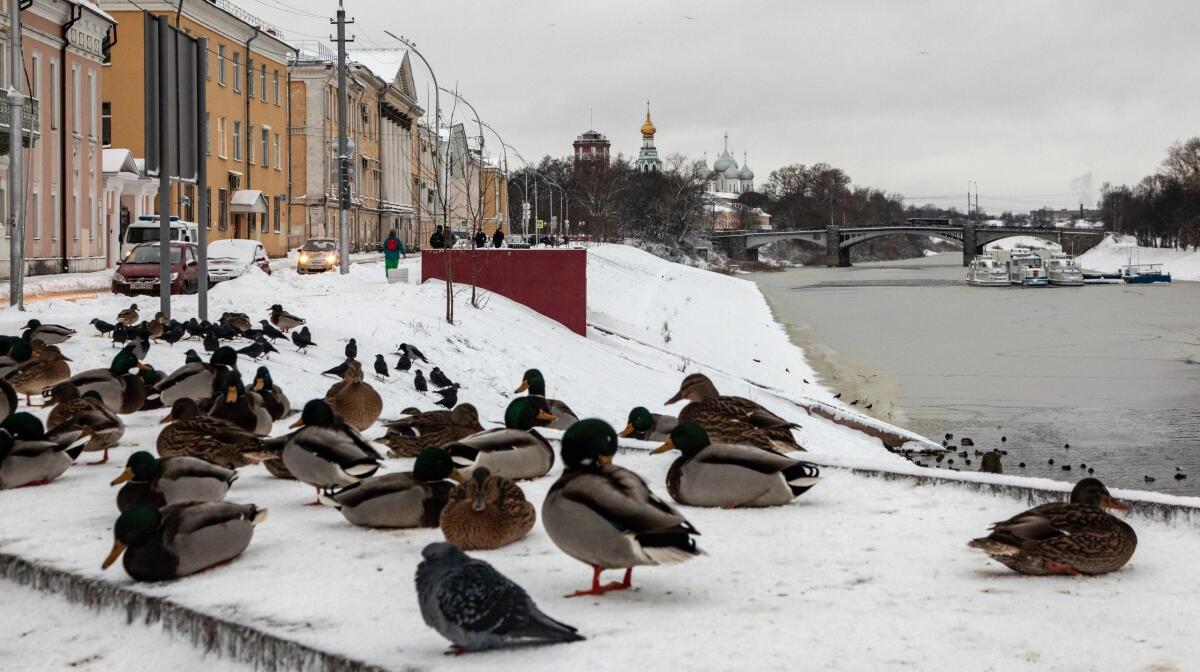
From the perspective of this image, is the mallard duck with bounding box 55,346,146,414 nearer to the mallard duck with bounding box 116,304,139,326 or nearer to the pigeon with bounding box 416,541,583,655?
the mallard duck with bounding box 116,304,139,326

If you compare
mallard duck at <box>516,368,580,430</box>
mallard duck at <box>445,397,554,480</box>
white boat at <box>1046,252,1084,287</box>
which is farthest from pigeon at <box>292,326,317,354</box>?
white boat at <box>1046,252,1084,287</box>

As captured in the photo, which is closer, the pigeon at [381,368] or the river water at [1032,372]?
the pigeon at [381,368]

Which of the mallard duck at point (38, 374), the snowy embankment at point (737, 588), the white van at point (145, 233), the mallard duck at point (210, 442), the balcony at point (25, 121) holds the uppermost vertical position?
the balcony at point (25, 121)

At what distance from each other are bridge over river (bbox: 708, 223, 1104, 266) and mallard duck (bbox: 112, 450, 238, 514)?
429 feet

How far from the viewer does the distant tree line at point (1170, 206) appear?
126312 millimetres

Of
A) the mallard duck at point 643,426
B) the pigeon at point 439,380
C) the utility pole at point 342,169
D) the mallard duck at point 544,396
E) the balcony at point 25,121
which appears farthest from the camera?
the utility pole at point 342,169

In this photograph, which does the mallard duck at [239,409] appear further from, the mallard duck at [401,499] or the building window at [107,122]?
the building window at [107,122]

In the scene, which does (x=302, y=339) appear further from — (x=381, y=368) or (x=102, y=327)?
(x=102, y=327)

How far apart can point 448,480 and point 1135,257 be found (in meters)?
130

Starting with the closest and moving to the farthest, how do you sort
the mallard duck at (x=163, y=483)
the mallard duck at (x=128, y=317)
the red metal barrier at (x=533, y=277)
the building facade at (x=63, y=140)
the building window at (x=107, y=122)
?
1. the mallard duck at (x=163, y=483)
2. the mallard duck at (x=128, y=317)
3. the red metal barrier at (x=533, y=277)
4. the building facade at (x=63, y=140)
5. the building window at (x=107, y=122)

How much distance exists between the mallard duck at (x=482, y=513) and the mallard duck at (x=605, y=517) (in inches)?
28.5

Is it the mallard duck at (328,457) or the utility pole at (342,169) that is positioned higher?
the utility pole at (342,169)

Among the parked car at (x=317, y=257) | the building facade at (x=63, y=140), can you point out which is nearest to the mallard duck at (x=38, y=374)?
the building facade at (x=63, y=140)

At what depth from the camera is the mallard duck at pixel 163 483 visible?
25.5 ft
